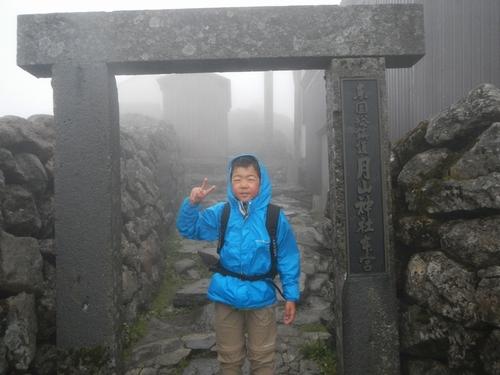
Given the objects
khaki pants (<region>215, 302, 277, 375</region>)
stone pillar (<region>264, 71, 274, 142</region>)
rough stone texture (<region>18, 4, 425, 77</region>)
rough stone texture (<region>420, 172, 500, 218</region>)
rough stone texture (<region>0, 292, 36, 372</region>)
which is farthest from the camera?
stone pillar (<region>264, 71, 274, 142</region>)

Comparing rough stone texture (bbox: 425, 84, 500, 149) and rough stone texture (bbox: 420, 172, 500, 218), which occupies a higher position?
rough stone texture (bbox: 425, 84, 500, 149)

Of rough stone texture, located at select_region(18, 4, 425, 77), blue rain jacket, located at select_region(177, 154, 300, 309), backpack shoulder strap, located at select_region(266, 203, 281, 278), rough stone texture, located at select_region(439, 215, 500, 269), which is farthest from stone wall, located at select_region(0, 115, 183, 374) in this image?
rough stone texture, located at select_region(439, 215, 500, 269)

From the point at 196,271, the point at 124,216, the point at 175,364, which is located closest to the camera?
the point at 175,364

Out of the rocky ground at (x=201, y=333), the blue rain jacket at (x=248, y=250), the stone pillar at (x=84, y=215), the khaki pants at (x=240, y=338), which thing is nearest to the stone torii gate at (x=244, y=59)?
the stone pillar at (x=84, y=215)

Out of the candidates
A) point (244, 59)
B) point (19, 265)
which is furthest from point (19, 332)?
point (244, 59)

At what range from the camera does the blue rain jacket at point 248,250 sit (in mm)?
3316

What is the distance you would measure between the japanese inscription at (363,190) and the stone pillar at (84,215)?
2492 mm

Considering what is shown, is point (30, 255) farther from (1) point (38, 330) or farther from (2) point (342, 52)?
(2) point (342, 52)

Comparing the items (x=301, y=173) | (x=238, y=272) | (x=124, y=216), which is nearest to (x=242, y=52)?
(x=238, y=272)

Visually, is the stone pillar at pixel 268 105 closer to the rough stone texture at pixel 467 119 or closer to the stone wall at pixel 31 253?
the stone wall at pixel 31 253

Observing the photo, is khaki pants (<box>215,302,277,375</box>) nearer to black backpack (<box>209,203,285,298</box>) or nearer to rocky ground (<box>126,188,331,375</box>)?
black backpack (<box>209,203,285,298</box>)

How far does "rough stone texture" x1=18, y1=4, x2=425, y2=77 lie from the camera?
3.75 metres

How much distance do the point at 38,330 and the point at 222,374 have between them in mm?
2186

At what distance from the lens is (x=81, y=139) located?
3789mm
